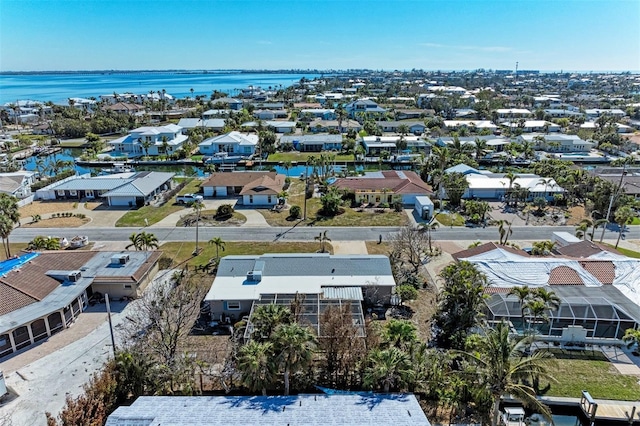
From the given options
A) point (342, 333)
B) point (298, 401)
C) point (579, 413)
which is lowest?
point (579, 413)

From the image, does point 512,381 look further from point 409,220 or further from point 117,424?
point 409,220

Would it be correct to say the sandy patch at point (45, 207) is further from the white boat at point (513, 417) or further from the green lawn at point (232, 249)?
the white boat at point (513, 417)

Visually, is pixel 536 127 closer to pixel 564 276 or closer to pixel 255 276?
pixel 564 276

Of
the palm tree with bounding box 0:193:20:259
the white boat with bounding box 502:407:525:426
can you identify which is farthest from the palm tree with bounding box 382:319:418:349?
the palm tree with bounding box 0:193:20:259

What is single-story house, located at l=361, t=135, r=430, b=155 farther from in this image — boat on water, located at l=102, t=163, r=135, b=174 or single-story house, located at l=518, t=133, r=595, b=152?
boat on water, located at l=102, t=163, r=135, b=174

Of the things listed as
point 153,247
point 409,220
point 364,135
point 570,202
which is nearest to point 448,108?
point 364,135

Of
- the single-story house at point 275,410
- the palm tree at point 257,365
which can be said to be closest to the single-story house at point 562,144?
the single-story house at point 275,410
